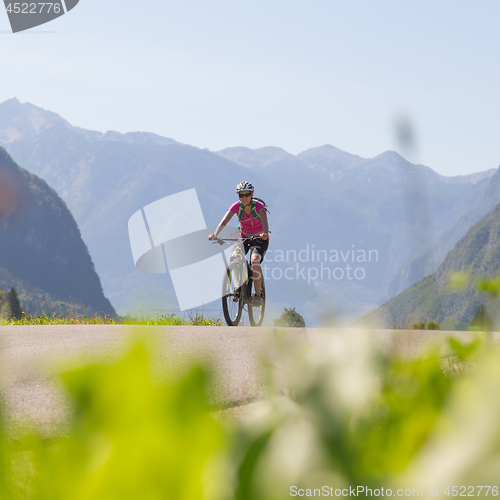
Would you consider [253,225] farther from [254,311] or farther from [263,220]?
[254,311]

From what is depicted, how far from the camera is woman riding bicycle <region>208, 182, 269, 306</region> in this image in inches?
293

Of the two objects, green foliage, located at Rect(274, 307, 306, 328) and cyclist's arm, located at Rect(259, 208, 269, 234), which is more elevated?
green foliage, located at Rect(274, 307, 306, 328)

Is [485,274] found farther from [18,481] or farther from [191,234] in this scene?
[191,234]

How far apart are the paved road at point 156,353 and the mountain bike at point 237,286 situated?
4.08 ft

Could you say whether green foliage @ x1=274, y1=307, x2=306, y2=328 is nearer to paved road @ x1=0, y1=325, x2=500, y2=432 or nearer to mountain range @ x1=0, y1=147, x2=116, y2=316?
paved road @ x1=0, y1=325, x2=500, y2=432

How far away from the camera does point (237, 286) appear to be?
7.44m

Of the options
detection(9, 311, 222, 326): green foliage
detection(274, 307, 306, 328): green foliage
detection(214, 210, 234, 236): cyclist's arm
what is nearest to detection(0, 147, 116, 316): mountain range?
detection(9, 311, 222, 326): green foliage

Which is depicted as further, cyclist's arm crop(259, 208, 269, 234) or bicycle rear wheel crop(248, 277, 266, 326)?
bicycle rear wheel crop(248, 277, 266, 326)

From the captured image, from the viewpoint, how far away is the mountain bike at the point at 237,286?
748cm

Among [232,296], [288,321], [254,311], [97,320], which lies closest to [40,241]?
[97,320]

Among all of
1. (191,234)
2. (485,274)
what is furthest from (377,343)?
(191,234)

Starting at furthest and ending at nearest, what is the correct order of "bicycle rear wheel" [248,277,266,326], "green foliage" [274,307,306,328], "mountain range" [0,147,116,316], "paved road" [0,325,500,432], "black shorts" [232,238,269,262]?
"mountain range" [0,147,116,316]
"bicycle rear wheel" [248,277,266,326]
"black shorts" [232,238,269,262]
"green foliage" [274,307,306,328]
"paved road" [0,325,500,432]

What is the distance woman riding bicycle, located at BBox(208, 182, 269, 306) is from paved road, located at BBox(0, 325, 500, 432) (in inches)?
64.7

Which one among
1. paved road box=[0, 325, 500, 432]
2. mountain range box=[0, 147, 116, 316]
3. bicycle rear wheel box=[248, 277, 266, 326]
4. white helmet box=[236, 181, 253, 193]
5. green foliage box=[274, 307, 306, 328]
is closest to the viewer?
paved road box=[0, 325, 500, 432]
